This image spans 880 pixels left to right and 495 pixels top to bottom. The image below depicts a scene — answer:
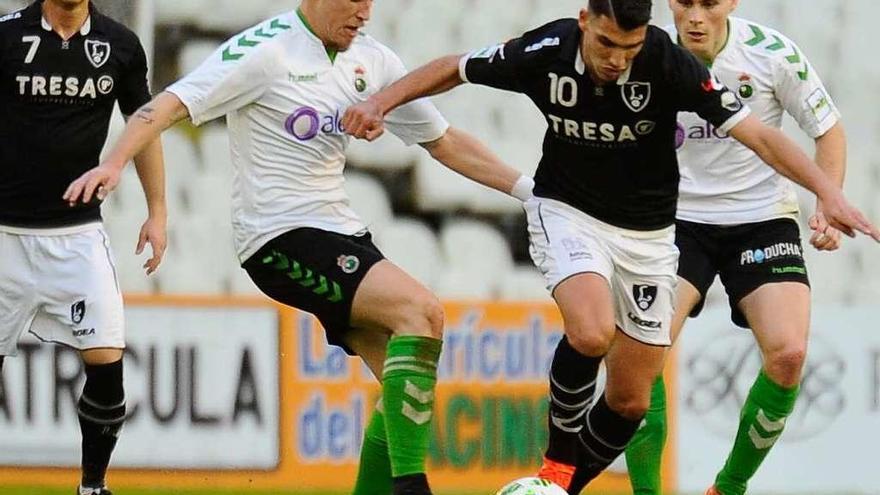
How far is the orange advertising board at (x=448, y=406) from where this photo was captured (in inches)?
349

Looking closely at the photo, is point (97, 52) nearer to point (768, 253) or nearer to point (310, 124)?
point (310, 124)

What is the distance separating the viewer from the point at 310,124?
632 cm

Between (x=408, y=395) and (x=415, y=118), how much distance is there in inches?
47.3

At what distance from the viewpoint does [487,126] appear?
8.98 meters

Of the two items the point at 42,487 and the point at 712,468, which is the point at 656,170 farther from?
the point at 42,487

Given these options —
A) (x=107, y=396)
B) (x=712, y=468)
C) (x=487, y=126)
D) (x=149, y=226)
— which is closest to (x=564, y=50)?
(x=149, y=226)

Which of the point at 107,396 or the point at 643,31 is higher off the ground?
the point at 643,31

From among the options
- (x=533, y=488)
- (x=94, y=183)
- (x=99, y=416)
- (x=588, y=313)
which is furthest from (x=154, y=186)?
(x=533, y=488)

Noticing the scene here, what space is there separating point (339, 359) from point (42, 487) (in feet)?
5.31

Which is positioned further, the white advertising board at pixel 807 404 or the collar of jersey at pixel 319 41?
the white advertising board at pixel 807 404

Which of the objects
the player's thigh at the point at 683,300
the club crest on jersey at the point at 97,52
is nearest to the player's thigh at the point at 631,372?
the player's thigh at the point at 683,300

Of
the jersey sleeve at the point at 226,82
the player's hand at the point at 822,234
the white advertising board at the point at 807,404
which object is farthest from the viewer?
the white advertising board at the point at 807,404

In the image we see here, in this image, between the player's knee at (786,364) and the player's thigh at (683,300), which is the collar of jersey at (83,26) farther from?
the player's knee at (786,364)

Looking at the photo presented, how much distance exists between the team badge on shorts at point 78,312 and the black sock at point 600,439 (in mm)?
1989
